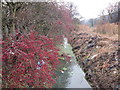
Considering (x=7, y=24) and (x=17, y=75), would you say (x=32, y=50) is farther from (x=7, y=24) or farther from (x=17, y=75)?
(x=7, y=24)

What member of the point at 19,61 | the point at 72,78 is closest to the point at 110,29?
the point at 72,78

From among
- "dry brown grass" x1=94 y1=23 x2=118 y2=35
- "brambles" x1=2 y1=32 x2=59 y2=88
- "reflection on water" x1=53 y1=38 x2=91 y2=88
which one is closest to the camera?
"brambles" x1=2 y1=32 x2=59 y2=88

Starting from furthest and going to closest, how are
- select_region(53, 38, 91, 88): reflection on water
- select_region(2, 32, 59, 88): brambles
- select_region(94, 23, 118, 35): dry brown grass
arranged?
select_region(94, 23, 118, 35): dry brown grass
select_region(53, 38, 91, 88): reflection on water
select_region(2, 32, 59, 88): brambles

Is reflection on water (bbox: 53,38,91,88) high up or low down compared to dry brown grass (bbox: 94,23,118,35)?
down

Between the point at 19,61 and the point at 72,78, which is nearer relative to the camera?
the point at 19,61

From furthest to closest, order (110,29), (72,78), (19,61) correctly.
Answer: (110,29) < (72,78) < (19,61)

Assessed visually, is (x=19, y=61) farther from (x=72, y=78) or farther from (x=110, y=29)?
(x=110, y=29)

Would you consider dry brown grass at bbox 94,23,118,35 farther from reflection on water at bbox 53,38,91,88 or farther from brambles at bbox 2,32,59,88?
brambles at bbox 2,32,59,88

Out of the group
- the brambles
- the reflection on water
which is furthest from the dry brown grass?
the brambles

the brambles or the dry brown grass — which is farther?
the dry brown grass

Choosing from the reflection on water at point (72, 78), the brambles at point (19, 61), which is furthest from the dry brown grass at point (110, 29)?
the brambles at point (19, 61)

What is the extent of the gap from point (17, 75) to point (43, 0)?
3.56 metres

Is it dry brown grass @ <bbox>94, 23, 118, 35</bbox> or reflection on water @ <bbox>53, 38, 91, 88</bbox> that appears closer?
reflection on water @ <bbox>53, 38, 91, 88</bbox>

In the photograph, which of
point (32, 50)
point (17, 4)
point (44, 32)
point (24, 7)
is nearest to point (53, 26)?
point (44, 32)
